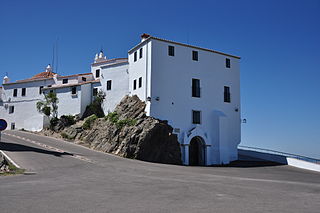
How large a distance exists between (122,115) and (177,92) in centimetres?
603

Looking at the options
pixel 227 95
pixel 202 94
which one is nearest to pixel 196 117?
pixel 202 94

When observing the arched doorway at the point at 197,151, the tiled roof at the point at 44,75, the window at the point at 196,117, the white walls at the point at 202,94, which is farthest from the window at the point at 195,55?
the tiled roof at the point at 44,75

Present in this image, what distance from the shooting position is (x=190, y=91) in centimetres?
3053

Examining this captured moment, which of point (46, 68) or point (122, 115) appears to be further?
point (46, 68)

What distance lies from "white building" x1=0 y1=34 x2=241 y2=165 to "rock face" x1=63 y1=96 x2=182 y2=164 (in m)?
1.15

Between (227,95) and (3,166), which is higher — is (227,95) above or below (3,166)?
above

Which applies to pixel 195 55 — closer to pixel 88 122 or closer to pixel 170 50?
pixel 170 50

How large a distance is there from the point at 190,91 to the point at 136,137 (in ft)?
25.6

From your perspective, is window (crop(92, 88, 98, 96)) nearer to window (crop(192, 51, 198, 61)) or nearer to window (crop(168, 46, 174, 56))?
window (crop(168, 46, 174, 56))

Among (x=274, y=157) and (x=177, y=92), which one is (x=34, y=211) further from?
(x=274, y=157)

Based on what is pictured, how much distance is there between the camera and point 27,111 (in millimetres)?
44500

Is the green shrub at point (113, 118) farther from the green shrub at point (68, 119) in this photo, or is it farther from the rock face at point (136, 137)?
the green shrub at point (68, 119)

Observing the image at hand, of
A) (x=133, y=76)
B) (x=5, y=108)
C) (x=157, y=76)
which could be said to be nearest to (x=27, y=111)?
(x=5, y=108)

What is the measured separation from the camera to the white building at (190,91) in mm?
29172
